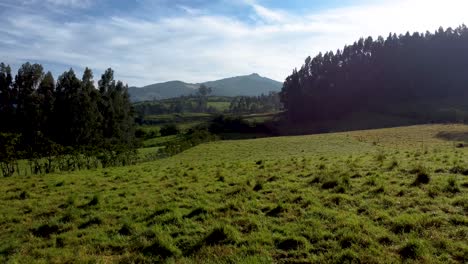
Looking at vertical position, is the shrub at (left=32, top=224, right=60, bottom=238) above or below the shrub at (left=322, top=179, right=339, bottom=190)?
below

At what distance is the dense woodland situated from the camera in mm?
94375

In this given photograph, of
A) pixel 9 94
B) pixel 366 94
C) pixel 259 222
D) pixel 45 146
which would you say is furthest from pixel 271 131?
pixel 259 222

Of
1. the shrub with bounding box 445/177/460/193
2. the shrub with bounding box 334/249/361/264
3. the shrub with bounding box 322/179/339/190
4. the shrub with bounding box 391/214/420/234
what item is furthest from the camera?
the shrub with bounding box 322/179/339/190

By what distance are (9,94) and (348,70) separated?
Result: 87045 mm

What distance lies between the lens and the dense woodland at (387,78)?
9438 centimetres

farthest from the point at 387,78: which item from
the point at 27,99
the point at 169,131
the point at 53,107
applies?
the point at 27,99

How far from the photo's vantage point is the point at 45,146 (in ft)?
107

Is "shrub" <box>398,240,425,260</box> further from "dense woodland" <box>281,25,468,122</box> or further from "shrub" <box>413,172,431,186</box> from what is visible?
"dense woodland" <box>281,25,468,122</box>

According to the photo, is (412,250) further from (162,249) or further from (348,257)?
(162,249)

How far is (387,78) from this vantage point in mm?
96625

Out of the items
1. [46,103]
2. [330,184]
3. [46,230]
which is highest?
[46,103]

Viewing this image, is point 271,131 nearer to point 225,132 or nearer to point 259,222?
point 225,132

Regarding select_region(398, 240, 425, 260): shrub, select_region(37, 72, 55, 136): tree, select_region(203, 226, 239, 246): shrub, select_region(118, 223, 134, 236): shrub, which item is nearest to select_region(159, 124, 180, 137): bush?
select_region(37, 72, 55, 136): tree

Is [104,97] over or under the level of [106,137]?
over
